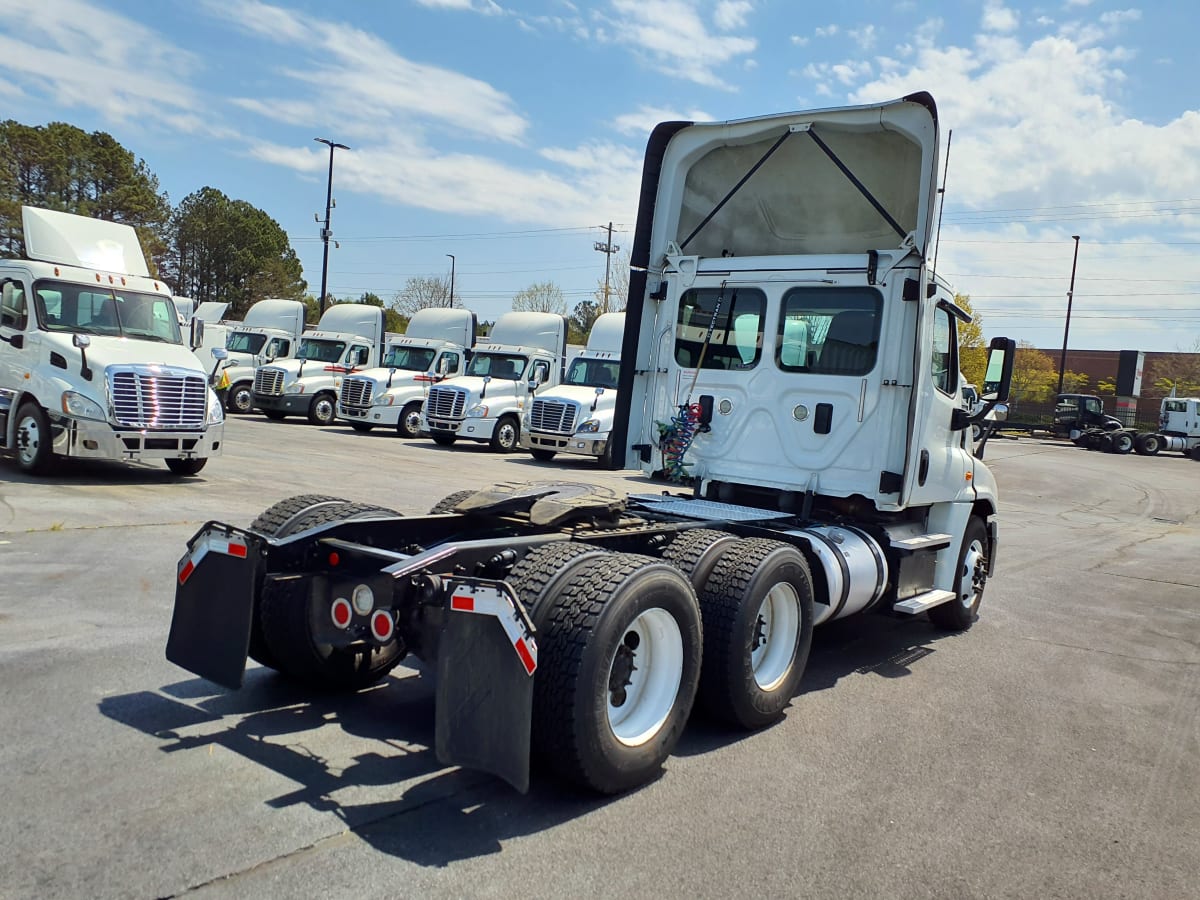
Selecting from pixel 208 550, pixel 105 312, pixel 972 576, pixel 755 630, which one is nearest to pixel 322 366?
pixel 105 312

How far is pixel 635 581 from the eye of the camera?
4152 mm

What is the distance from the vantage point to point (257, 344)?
29000 mm

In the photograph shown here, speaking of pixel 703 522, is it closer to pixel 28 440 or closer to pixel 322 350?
pixel 28 440

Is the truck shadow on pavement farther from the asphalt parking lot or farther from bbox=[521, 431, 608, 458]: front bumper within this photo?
bbox=[521, 431, 608, 458]: front bumper

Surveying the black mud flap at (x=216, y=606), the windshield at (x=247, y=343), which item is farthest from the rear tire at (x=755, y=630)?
the windshield at (x=247, y=343)

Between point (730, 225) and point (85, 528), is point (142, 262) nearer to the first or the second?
point (85, 528)

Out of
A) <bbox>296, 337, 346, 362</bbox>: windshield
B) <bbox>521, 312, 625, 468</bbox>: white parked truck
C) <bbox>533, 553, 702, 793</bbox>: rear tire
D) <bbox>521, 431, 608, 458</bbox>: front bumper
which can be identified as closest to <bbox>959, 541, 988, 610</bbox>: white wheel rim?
<bbox>533, 553, 702, 793</bbox>: rear tire

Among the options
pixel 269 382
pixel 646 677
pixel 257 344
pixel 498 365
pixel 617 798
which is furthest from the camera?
pixel 257 344

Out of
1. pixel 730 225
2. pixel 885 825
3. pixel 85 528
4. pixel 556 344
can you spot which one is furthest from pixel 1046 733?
pixel 556 344

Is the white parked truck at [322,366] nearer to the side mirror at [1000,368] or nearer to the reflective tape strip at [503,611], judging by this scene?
the side mirror at [1000,368]

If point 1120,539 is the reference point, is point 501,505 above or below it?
above

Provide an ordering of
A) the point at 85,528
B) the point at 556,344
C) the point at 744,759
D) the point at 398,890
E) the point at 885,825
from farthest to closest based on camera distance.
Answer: the point at 556,344
the point at 85,528
the point at 744,759
the point at 885,825
the point at 398,890

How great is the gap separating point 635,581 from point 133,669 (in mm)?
2984

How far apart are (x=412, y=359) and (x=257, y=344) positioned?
241 inches
